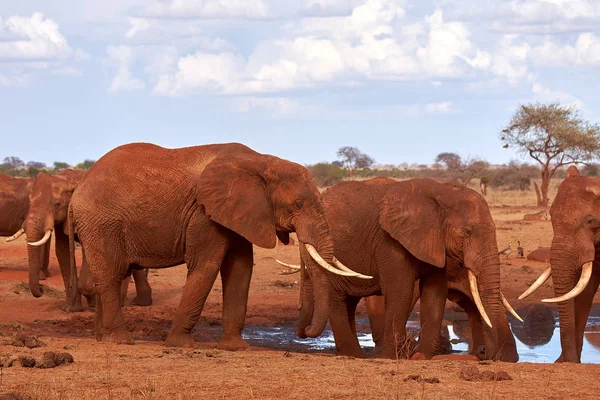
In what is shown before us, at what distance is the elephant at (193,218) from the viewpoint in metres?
10.6

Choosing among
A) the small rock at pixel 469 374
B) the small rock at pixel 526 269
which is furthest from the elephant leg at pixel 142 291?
the small rock at pixel 469 374

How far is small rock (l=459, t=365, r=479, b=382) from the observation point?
8.84m

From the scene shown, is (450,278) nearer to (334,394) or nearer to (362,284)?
(362,284)

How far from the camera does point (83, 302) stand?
16156 mm

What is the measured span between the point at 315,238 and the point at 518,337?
551 centimetres

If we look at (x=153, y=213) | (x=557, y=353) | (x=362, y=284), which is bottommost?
(x=557, y=353)

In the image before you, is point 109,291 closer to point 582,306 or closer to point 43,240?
point 43,240

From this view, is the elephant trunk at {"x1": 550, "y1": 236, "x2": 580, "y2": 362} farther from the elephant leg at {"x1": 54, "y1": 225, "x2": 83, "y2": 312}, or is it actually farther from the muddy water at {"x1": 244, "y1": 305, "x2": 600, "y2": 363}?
the elephant leg at {"x1": 54, "y1": 225, "x2": 83, "y2": 312}

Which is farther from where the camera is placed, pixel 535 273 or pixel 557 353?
pixel 535 273

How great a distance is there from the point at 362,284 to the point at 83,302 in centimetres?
575

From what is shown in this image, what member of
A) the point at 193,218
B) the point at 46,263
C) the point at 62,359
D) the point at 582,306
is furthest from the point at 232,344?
the point at 46,263

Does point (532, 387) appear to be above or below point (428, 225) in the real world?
below

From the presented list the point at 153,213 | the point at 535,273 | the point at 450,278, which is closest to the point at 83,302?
the point at 153,213

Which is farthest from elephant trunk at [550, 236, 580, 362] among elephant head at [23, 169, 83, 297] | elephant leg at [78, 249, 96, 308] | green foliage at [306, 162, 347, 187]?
green foliage at [306, 162, 347, 187]
